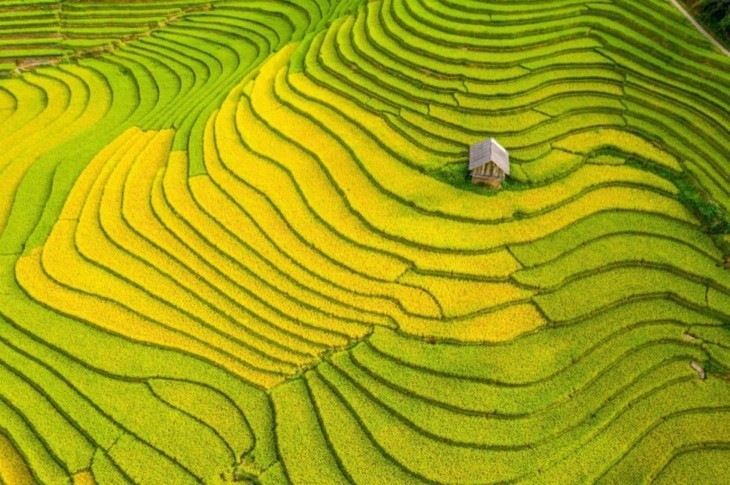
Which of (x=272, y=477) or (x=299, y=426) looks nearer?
(x=272, y=477)

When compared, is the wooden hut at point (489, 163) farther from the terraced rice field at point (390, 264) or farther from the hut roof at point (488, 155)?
the terraced rice field at point (390, 264)

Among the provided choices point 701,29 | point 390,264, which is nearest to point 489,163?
point 390,264

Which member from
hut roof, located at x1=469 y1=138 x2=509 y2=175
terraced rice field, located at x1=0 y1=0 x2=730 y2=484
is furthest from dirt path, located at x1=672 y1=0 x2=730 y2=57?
hut roof, located at x1=469 y1=138 x2=509 y2=175

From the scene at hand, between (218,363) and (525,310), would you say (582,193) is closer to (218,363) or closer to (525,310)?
(525,310)

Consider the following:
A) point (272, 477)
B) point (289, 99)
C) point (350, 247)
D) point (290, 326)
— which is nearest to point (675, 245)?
point (350, 247)

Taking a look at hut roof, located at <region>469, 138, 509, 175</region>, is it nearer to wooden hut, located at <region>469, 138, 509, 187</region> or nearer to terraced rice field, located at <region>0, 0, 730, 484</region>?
wooden hut, located at <region>469, 138, 509, 187</region>

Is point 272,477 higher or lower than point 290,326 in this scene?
lower

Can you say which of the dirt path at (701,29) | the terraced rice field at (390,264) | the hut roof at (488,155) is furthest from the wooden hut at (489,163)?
the dirt path at (701,29)

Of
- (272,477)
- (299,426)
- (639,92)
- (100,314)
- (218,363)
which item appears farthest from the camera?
(639,92)
